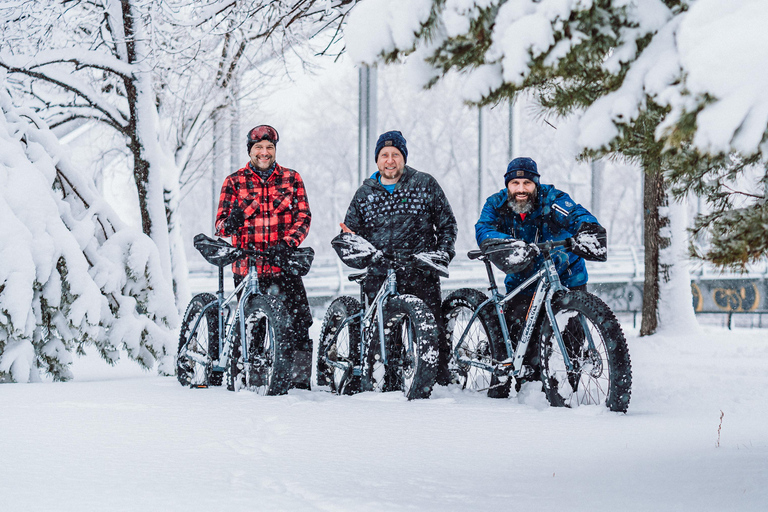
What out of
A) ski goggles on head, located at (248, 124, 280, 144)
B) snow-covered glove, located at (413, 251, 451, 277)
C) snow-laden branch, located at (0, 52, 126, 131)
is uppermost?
snow-laden branch, located at (0, 52, 126, 131)

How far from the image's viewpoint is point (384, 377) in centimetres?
548

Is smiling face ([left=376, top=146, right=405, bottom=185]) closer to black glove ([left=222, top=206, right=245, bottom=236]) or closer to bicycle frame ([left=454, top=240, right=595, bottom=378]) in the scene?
bicycle frame ([left=454, top=240, right=595, bottom=378])

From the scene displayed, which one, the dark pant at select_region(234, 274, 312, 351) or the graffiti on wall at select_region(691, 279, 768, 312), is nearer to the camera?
the dark pant at select_region(234, 274, 312, 351)

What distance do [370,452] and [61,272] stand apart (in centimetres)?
385

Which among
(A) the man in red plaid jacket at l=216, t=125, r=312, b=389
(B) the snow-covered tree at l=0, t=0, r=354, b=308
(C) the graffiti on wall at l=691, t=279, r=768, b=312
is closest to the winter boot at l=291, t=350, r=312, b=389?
(A) the man in red plaid jacket at l=216, t=125, r=312, b=389

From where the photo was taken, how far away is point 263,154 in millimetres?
5840

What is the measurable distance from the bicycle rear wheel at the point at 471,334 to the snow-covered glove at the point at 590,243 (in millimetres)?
795

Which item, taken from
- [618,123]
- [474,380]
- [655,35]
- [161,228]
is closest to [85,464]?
[618,123]

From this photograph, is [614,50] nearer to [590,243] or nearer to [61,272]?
[590,243]

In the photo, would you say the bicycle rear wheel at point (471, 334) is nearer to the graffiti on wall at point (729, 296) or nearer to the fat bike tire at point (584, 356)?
the fat bike tire at point (584, 356)

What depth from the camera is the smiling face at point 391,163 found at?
220 inches

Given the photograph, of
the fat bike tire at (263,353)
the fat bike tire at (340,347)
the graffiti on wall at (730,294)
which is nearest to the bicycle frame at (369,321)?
the fat bike tire at (340,347)

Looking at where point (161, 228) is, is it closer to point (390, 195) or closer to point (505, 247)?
point (390, 195)

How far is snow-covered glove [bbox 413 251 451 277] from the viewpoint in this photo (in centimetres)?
533
